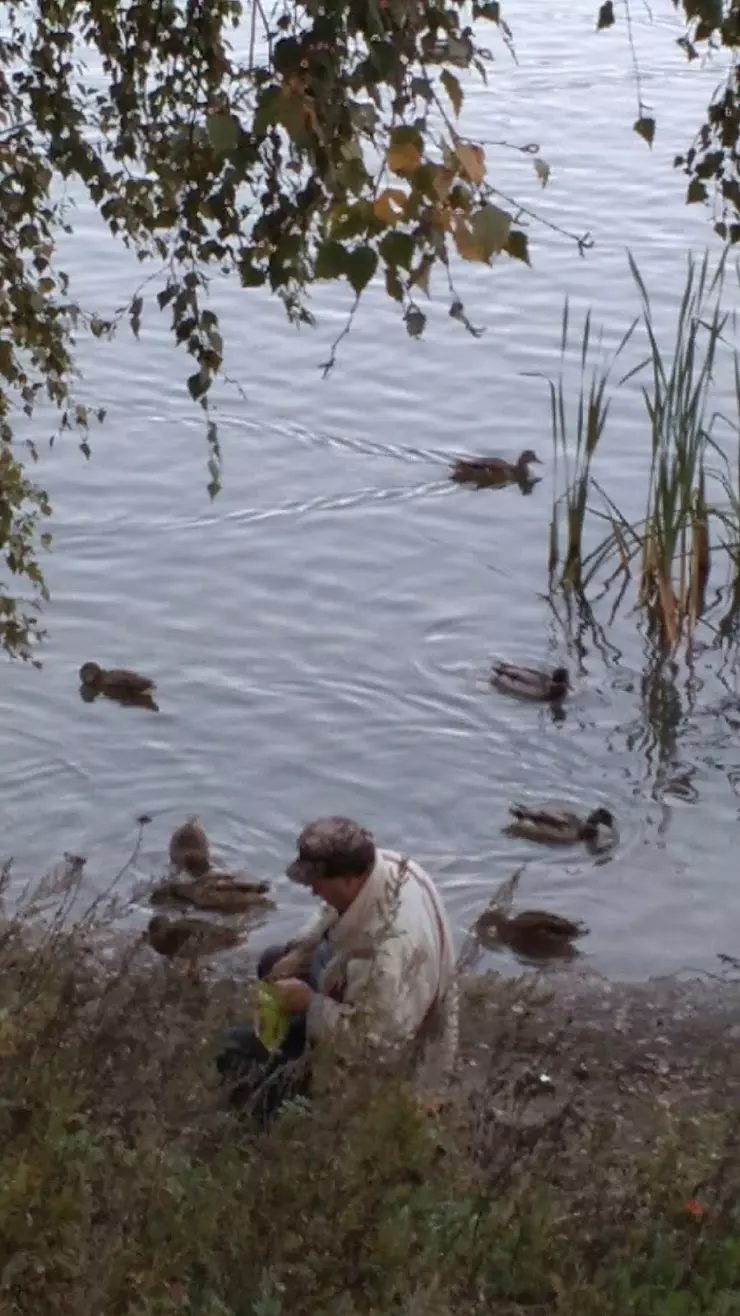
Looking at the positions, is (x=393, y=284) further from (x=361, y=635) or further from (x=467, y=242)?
(x=361, y=635)

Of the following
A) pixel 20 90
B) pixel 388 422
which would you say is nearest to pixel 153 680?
pixel 388 422

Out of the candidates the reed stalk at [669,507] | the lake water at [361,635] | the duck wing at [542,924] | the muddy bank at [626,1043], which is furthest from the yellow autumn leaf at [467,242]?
the reed stalk at [669,507]

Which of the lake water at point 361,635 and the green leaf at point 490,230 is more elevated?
the green leaf at point 490,230

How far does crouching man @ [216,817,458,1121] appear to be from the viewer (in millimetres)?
5312

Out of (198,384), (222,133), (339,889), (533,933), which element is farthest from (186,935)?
(222,133)

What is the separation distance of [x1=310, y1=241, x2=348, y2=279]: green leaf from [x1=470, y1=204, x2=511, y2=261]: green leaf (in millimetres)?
228

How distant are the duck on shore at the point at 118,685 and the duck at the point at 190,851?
2296 mm

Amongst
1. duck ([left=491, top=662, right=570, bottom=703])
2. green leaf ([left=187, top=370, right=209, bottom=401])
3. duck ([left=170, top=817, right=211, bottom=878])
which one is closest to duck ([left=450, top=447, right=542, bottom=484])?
duck ([left=491, top=662, right=570, bottom=703])

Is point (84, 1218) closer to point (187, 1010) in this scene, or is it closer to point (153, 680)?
point (187, 1010)

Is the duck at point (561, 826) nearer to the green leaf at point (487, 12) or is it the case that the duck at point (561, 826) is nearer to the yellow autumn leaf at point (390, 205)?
the green leaf at point (487, 12)

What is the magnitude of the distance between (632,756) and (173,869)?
340 centimetres

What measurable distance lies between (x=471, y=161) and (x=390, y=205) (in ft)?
0.55

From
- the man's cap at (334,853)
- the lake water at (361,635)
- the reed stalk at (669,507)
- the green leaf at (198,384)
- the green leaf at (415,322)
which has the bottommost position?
the lake water at (361,635)

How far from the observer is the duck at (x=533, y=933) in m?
9.85
